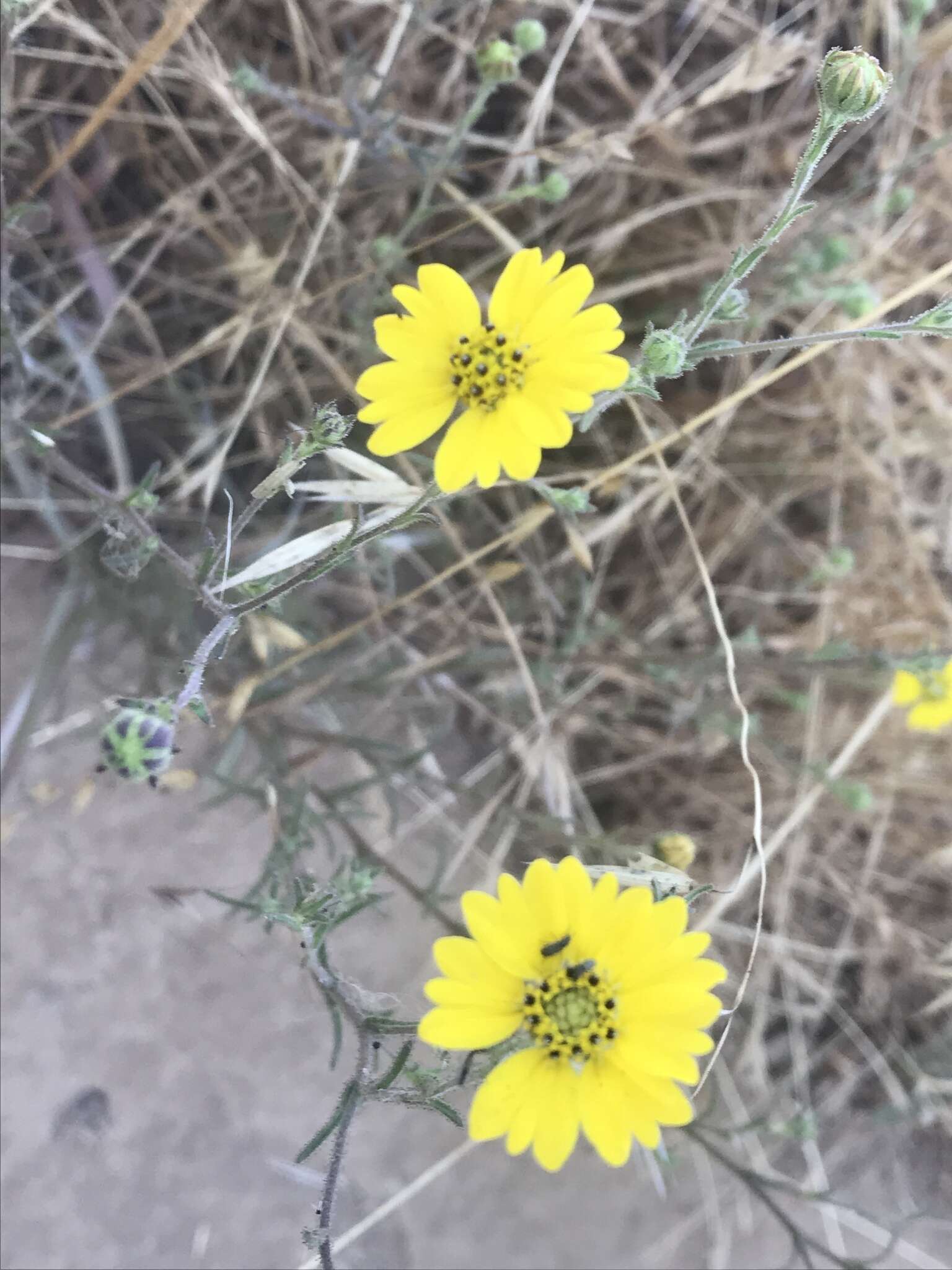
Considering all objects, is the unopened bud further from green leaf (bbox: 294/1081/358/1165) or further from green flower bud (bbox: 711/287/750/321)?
green flower bud (bbox: 711/287/750/321)

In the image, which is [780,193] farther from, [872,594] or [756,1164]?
[756,1164]

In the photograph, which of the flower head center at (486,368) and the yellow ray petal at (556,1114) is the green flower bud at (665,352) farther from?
the yellow ray petal at (556,1114)

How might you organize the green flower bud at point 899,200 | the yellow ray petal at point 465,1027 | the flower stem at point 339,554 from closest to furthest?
the yellow ray petal at point 465,1027, the flower stem at point 339,554, the green flower bud at point 899,200

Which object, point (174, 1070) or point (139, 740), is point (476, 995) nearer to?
point (139, 740)

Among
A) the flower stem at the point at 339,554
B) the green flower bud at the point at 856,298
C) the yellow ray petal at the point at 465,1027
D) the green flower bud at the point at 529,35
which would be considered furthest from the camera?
the green flower bud at the point at 856,298

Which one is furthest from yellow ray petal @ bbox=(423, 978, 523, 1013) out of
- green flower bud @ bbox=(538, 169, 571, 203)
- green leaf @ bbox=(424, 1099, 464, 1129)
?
green flower bud @ bbox=(538, 169, 571, 203)

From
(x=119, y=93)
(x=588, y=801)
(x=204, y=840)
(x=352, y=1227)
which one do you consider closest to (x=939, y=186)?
Result: (x=588, y=801)

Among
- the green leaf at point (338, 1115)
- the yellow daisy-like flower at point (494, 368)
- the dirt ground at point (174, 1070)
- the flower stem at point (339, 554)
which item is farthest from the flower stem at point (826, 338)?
the dirt ground at point (174, 1070)

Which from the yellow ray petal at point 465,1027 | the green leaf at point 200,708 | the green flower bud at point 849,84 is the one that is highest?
the green flower bud at point 849,84
